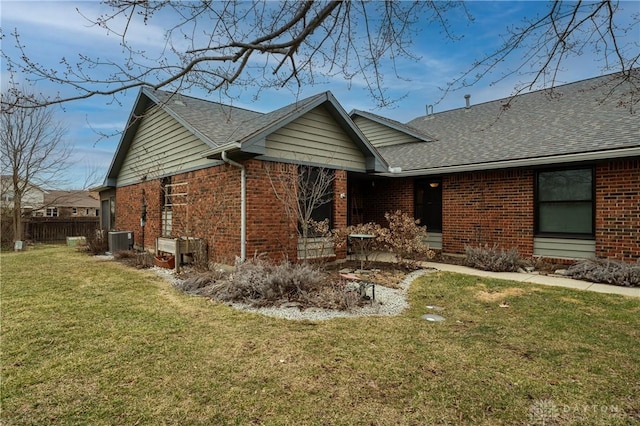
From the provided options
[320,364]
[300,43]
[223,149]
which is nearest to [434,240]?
[223,149]

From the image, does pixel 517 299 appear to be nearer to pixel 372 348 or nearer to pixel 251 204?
pixel 372 348

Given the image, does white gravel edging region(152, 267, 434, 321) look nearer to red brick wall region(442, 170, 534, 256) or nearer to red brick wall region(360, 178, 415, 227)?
red brick wall region(442, 170, 534, 256)

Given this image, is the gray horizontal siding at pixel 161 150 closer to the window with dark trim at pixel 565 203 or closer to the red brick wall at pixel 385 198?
the red brick wall at pixel 385 198

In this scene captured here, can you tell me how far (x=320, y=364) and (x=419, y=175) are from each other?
348 inches

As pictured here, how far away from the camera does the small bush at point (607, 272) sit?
6.98m

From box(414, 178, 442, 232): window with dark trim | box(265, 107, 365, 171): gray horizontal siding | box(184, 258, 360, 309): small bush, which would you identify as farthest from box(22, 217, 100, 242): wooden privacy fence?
box(414, 178, 442, 232): window with dark trim

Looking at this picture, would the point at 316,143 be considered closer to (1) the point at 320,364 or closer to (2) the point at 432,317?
(2) the point at 432,317

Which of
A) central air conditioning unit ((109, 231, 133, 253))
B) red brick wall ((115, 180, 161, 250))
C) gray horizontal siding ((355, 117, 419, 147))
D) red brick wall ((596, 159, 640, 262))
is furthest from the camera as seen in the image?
gray horizontal siding ((355, 117, 419, 147))

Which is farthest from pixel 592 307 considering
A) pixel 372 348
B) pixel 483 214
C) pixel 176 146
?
pixel 176 146

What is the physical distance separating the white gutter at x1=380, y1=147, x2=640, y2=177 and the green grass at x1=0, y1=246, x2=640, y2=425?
3392mm

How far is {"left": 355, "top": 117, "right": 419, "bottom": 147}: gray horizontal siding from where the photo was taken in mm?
15062

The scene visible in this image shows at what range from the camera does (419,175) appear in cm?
1132

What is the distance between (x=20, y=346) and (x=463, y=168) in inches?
400

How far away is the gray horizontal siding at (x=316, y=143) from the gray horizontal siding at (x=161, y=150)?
1.85 meters
